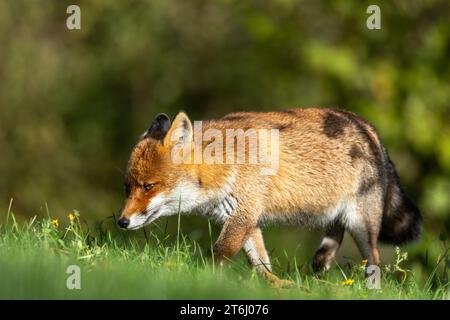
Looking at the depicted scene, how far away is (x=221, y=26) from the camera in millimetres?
21453

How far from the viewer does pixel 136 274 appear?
6586mm

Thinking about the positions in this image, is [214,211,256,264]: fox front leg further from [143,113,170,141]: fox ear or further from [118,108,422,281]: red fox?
[143,113,170,141]: fox ear

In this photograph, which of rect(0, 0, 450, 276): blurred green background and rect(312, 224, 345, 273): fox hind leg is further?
rect(0, 0, 450, 276): blurred green background

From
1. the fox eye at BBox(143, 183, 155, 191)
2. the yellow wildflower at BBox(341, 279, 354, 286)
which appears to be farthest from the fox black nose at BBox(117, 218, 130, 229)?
the yellow wildflower at BBox(341, 279, 354, 286)

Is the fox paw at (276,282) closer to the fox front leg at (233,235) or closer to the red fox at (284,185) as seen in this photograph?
the red fox at (284,185)

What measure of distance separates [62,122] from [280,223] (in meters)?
14.0

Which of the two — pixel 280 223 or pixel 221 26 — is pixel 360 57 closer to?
pixel 221 26

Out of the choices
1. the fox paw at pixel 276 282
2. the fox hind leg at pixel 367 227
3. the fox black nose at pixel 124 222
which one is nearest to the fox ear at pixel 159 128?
the fox black nose at pixel 124 222

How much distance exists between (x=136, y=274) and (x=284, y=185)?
1987mm

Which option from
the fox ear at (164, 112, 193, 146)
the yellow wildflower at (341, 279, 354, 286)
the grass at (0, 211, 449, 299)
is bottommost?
the yellow wildflower at (341, 279, 354, 286)

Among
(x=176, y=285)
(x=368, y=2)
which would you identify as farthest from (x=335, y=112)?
(x=368, y=2)

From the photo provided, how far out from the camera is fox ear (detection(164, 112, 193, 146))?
7828 millimetres

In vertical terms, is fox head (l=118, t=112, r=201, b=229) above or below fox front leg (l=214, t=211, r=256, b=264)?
above

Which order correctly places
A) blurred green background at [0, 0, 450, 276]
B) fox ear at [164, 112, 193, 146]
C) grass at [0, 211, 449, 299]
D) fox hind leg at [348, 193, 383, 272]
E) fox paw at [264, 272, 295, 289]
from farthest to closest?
blurred green background at [0, 0, 450, 276]
fox hind leg at [348, 193, 383, 272]
fox ear at [164, 112, 193, 146]
fox paw at [264, 272, 295, 289]
grass at [0, 211, 449, 299]
